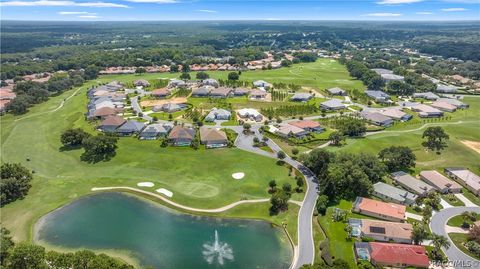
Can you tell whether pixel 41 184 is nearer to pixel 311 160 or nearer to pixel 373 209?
pixel 311 160

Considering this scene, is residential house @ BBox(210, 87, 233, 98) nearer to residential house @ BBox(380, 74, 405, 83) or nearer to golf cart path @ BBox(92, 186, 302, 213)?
golf cart path @ BBox(92, 186, 302, 213)

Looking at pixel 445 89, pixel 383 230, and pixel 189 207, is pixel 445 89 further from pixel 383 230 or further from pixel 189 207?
pixel 189 207

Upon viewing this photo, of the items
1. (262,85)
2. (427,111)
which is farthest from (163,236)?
(262,85)

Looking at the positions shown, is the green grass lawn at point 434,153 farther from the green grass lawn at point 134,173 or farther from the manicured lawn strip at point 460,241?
the green grass lawn at point 134,173

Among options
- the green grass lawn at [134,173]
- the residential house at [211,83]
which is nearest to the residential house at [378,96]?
the residential house at [211,83]

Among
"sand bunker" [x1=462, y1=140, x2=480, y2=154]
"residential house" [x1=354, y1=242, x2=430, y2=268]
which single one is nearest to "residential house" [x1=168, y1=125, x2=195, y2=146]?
"residential house" [x1=354, y1=242, x2=430, y2=268]
